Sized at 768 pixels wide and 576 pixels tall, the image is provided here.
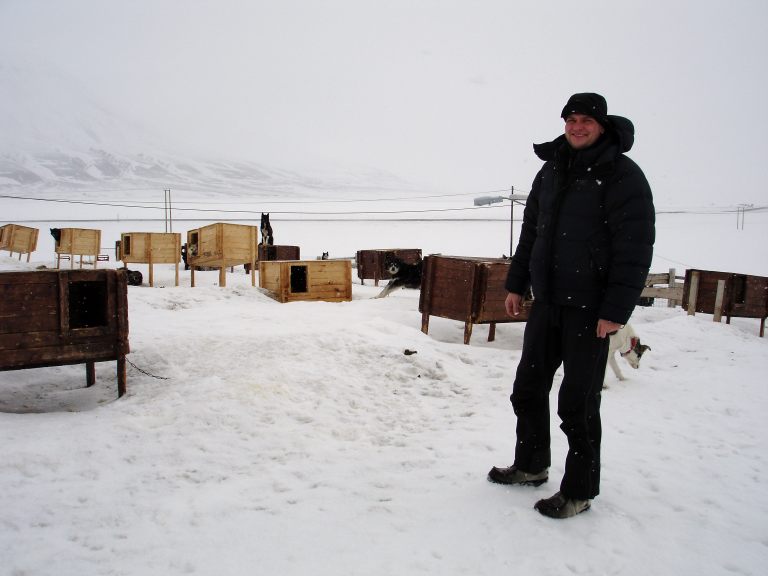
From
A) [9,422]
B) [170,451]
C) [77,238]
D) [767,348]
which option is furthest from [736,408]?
[77,238]

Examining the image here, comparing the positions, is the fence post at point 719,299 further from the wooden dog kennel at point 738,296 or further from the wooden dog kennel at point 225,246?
the wooden dog kennel at point 225,246

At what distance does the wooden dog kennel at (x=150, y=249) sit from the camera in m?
14.6

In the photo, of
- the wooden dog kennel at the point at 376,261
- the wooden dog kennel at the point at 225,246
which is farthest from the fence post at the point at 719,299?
the wooden dog kennel at the point at 225,246

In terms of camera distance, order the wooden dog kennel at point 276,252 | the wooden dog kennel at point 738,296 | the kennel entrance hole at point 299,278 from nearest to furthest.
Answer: the wooden dog kennel at point 738,296
the kennel entrance hole at point 299,278
the wooden dog kennel at point 276,252

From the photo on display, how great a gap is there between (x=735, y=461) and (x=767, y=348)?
6.21 meters

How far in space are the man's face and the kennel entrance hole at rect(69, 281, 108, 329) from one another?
4649 mm

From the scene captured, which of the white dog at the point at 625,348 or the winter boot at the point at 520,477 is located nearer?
the winter boot at the point at 520,477

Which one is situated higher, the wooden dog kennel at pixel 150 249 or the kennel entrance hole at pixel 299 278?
the wooden dog kennel at pixel 150 249

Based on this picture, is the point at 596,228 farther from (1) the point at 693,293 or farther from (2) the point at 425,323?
(1) the point at 693,293

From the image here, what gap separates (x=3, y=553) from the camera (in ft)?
7.55

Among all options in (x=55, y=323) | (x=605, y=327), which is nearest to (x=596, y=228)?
(x=605, y=327)

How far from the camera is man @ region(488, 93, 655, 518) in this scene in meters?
2.52

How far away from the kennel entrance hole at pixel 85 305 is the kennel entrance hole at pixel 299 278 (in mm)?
6732

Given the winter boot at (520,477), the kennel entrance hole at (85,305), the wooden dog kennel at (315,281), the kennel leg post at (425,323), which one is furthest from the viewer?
the wooden dog kennel at (315,281)
